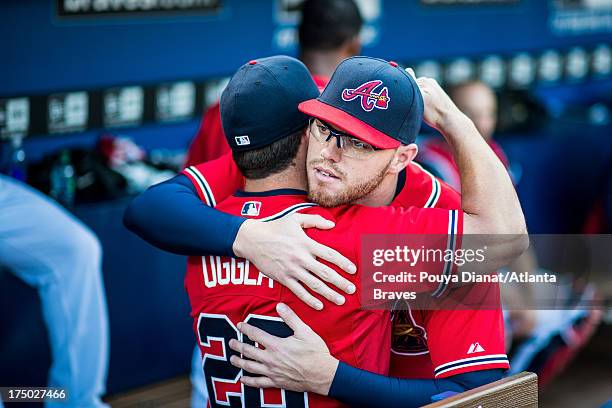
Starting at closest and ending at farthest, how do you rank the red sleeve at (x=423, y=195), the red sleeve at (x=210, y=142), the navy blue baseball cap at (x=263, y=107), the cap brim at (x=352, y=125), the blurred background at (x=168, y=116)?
the cap brim at (x=352, y=125) → the navy blue baseball cap at (x=263, y=107) → the red sleeve at (x=423, y=195) → the red sleeve at (x=210, y=142) → the blurred background at (x=168, y=116)

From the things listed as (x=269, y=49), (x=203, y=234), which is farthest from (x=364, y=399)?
(x=269, y=49)

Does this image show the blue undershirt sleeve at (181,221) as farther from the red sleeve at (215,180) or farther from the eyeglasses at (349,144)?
the eyeglasses at (349,144)

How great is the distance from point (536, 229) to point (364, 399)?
344 cm

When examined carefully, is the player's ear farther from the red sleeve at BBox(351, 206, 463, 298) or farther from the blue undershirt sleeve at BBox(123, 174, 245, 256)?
the blue undershirt sleeve at BBox(123, 174, 245, 256)

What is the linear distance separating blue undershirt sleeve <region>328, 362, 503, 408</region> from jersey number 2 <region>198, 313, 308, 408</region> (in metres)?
0.10

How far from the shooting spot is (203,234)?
5.90ft

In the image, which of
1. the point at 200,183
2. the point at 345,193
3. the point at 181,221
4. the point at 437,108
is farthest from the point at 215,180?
the point at 437,108

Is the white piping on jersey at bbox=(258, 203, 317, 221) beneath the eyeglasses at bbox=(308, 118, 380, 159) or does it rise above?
beneath

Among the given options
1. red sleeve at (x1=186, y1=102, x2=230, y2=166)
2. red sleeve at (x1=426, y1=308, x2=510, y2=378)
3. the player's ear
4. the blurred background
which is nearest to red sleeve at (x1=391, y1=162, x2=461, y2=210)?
the player's ear

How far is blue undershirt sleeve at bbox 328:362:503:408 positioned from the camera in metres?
1.70

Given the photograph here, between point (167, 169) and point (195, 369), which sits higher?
point (167, 169)

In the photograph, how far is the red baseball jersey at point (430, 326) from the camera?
172 cm

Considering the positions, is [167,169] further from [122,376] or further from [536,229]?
[536,229]

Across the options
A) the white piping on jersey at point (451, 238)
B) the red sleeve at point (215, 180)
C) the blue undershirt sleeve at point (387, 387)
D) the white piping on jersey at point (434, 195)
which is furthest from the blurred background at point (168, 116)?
the blue undershirt sleeve at point (387, 387)
